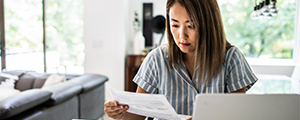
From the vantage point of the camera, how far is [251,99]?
0.62 meters

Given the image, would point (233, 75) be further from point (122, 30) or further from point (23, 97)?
point (122, 30)

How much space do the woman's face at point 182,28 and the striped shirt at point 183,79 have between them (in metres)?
0.13

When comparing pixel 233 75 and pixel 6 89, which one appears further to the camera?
pixel 6 89

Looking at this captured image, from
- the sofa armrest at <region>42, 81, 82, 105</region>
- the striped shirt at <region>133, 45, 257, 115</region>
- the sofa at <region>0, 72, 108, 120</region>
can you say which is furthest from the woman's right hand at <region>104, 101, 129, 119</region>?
the sofa armrest at <region>42, 81, 82, 105</region>

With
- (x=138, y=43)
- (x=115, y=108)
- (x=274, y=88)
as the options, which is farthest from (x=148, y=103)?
(x=138, y=43)

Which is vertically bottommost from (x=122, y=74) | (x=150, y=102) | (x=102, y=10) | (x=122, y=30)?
(x=122, y=74)

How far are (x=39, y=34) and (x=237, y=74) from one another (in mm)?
4089

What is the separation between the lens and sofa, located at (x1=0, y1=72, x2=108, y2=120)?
1633 millimetres

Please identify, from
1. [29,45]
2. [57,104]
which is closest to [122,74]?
[29,45]

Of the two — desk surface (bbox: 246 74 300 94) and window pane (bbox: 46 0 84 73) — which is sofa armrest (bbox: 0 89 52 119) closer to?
desk surface (bbox: 246 74 300 94)

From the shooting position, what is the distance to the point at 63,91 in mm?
2092

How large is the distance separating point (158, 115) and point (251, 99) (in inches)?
14.6

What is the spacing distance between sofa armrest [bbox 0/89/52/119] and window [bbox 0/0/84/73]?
2.31 meters

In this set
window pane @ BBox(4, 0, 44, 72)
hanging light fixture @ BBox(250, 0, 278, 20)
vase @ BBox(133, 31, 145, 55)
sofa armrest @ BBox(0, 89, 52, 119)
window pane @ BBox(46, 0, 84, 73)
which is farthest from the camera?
window pane @ BBox(46, 0, 84, 73)
